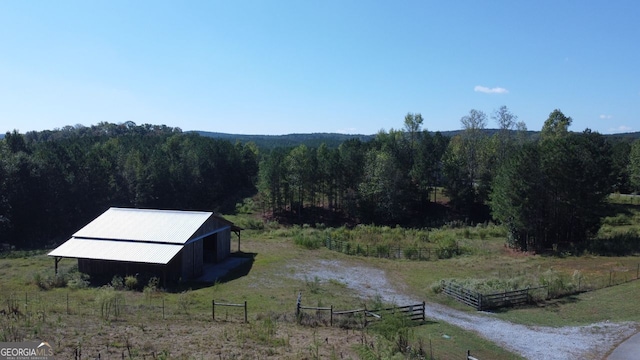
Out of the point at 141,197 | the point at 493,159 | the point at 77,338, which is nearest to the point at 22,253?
the point at 141,197

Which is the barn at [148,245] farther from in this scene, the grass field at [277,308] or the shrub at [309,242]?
the shrub at [309,242]

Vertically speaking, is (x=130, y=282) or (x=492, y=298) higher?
(x=492, y=298)

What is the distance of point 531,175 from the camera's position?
42219mm

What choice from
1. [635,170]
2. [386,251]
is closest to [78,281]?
[386,251]

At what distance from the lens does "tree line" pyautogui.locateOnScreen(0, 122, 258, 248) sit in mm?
56125

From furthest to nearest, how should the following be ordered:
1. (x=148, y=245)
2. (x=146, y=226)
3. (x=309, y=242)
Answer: (x=309, y=242)
(x=146, y=226)
(x=148, y=245)

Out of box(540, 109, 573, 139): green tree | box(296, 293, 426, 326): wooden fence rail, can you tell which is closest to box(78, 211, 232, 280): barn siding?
box(296, 293, 426, 326): wooden fence rail

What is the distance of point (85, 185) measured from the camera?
62.5 metres

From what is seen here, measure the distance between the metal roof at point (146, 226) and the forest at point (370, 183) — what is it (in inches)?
880

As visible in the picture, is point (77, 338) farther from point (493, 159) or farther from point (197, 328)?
point (493, 159)

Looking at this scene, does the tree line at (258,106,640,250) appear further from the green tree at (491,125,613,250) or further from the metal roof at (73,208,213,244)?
the metal roof at (73,208,213,244)

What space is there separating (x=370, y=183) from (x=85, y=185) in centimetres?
3973

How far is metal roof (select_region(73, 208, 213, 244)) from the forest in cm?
2234

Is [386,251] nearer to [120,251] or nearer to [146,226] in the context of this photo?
[146,226]
